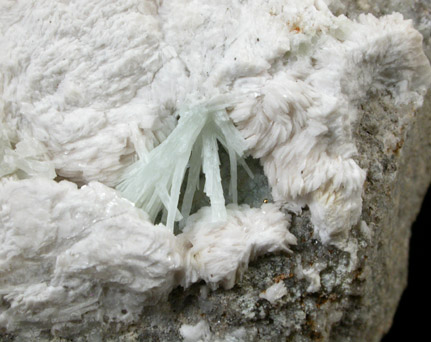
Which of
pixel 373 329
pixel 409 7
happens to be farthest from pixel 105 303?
pixel 409 7

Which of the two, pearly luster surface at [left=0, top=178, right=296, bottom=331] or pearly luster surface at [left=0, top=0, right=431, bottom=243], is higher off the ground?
pearly luster surface at [left=0, top=0, right=431, bottom=243]

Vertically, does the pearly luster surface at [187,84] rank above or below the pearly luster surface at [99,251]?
above

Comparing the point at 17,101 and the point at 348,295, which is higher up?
the point at 17,101

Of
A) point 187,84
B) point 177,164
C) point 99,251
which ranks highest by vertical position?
point 187,84

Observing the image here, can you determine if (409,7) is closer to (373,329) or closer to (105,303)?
(373,329)

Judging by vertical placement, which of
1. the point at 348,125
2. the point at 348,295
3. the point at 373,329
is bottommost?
the point at 373,329

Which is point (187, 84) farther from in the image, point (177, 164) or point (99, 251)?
point (99, 251)

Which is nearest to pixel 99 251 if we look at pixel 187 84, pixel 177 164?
pixel 177 164

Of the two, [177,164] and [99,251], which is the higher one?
[177,164]
